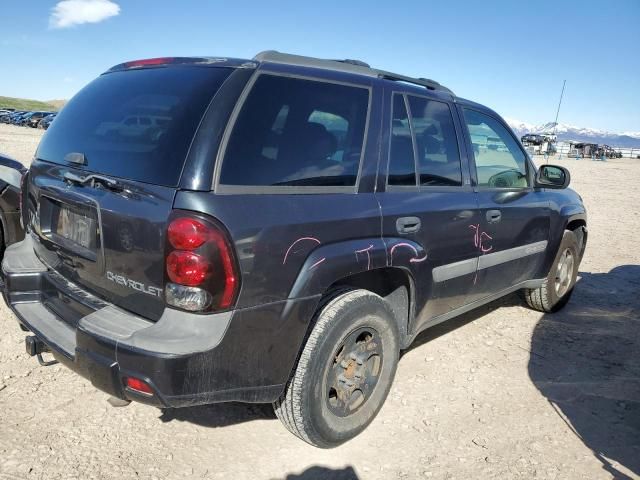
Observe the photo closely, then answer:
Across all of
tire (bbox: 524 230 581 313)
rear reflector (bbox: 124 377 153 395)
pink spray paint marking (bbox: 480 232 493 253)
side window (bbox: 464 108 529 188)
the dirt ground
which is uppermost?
side window (bbox: 464 108 529 188)

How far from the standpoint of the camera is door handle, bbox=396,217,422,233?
2754 millimetres

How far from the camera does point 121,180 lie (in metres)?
2.18

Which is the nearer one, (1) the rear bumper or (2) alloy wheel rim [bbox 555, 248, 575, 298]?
(1) the rear bumper

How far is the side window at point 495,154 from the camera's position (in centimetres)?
361

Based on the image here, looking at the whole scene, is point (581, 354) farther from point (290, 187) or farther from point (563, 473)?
point (290, 187)

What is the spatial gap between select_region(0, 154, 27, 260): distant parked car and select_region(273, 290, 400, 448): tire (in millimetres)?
3380

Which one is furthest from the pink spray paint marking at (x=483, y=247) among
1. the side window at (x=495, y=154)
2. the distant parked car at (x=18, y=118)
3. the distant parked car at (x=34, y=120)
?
the distant parked car at (x=18, y=118)

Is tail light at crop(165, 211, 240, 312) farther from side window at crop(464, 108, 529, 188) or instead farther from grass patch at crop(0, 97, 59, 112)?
grass patch at crop(0, 97, 59, 112)

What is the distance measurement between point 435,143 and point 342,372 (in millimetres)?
1576

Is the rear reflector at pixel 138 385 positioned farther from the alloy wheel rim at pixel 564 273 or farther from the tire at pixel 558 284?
the alloy wheel rim at pixel 564 273

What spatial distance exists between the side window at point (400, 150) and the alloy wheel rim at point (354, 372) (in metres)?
0.89

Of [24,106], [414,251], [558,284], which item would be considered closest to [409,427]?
[414,251]

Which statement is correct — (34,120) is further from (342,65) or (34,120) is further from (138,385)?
(138,385)

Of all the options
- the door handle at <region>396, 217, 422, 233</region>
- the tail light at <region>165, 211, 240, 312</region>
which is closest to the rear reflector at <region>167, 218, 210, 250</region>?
the tail light at <region>165, 211, 240, 312</region>
